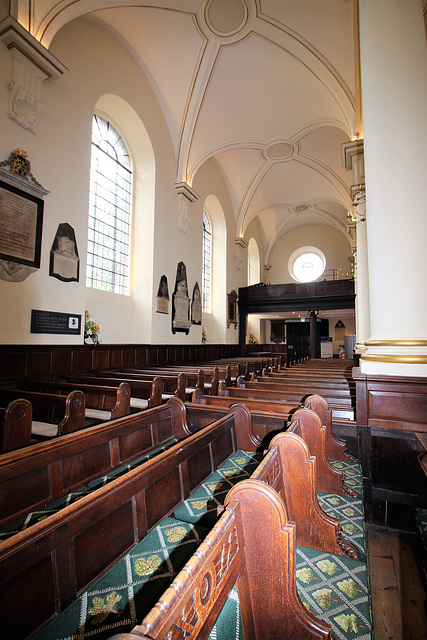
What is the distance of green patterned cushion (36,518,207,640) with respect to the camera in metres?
1.10

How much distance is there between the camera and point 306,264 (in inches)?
758

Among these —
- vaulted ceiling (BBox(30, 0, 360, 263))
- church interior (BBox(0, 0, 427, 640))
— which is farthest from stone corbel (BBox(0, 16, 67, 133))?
vaulted ceiling (BBox(30, 0, 360, 263))

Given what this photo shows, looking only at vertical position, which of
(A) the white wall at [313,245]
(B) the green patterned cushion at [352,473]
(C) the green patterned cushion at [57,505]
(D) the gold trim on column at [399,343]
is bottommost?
(B) the green patterned cushion at [352,473]

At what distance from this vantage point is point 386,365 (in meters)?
2.84

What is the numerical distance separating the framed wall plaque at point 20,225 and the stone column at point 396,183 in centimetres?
480

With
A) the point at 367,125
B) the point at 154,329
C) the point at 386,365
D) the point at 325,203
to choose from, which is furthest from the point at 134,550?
the point at 325,203

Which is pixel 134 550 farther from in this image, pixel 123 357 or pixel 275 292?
pixel 275 292

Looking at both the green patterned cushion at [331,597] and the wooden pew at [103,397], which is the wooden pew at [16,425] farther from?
the green patterned cushion at [331,597]

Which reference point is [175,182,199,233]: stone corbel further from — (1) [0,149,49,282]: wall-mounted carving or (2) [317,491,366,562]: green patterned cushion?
(2) [317,491,366,562]: green patterned cushion

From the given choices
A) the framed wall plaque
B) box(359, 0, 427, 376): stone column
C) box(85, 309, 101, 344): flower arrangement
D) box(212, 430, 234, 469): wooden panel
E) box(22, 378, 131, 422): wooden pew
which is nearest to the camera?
box(212, 430, 234, 469): wooden panel

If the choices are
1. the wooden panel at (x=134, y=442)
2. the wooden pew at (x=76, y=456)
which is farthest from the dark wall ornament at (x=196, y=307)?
the wooden panel at (x=134, y=442)

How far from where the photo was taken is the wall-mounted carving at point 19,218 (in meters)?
4.78

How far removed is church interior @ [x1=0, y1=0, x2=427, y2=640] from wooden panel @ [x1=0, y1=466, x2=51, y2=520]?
0.01 metres

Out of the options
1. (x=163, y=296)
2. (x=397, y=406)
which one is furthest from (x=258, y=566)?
(x=163, y=296)
